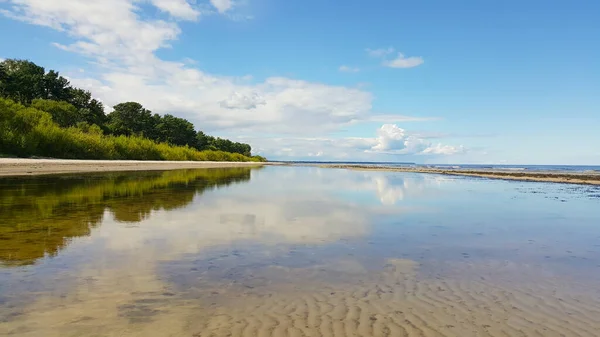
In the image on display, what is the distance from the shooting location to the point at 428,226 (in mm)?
12969

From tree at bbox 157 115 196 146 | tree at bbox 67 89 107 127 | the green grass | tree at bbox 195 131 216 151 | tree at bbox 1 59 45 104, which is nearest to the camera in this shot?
the green grass

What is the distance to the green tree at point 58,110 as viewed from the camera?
240 feet

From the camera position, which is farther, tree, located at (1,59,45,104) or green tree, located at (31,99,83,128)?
tree, located at (1,59,45,104)

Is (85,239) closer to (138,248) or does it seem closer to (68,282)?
(138,248)

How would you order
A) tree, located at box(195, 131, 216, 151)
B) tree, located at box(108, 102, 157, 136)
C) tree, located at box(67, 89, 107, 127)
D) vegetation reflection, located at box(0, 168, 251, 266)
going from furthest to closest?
tree, located at box(195, 131, 216, 151) → tree, located at box(108, 102, 157, 136) → tree, located at box(67, 89, 107, 127) → vegetation reflection, located at box(0, 168, 251, 266)

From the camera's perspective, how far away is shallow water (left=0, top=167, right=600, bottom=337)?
16.0 ft

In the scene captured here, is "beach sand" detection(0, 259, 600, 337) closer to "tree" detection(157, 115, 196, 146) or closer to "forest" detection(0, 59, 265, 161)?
"forest" detection(0, 59, 265, 161)

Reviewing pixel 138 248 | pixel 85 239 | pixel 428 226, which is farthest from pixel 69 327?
pixel 428 226

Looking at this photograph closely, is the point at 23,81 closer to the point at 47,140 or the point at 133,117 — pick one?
the point at 133,117

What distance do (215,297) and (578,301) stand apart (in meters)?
A: 5.91

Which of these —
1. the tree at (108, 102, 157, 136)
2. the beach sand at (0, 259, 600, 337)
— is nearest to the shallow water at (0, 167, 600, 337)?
the beach sand at (0, 259, 600, 337)

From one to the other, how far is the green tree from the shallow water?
7238 cm

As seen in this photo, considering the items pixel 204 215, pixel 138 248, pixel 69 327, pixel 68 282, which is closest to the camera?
pixel 69 327

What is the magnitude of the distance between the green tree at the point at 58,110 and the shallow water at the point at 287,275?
72380mm
